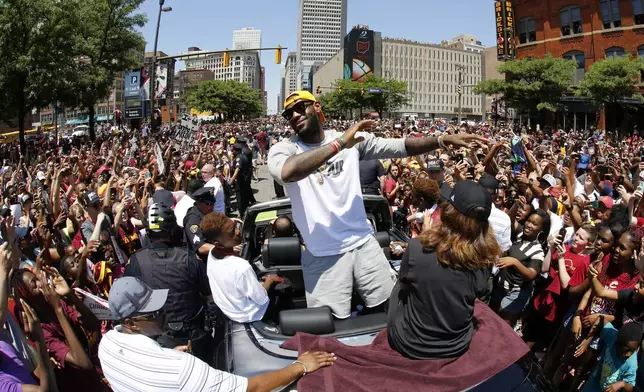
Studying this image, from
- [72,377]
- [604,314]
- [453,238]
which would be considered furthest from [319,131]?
[604,314]

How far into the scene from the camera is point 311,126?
3.09m

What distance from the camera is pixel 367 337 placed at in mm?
2980

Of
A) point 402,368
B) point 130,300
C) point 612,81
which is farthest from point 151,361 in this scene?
point 612,81

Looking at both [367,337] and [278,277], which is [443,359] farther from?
[278,277]

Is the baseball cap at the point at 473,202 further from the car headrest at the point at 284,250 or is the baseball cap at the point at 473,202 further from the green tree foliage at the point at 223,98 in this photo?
the green tree foliage at the point at 223,98

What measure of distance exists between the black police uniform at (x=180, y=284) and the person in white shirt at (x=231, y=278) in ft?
1.57

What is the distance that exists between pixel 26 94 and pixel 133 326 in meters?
24.3

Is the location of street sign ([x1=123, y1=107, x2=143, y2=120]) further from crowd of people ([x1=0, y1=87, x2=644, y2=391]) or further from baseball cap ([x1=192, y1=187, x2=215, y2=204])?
baseball cap ([x1=192, y1=187, x2=215, y2=204])

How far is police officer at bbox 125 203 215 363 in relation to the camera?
12.9 feet

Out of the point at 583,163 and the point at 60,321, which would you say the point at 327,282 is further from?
the point at 583,163

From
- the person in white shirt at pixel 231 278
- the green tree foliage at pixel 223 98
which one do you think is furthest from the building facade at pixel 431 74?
the person in white shirt at pixel 231 278

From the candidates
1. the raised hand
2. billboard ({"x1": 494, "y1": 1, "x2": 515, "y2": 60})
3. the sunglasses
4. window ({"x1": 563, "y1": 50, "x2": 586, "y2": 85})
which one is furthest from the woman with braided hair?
billboard ({"x1": 494, "y1": 1, "x2": 515, "y2": 60})

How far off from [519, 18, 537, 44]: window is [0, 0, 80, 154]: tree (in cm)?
3904

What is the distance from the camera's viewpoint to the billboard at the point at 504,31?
47.2 metres
